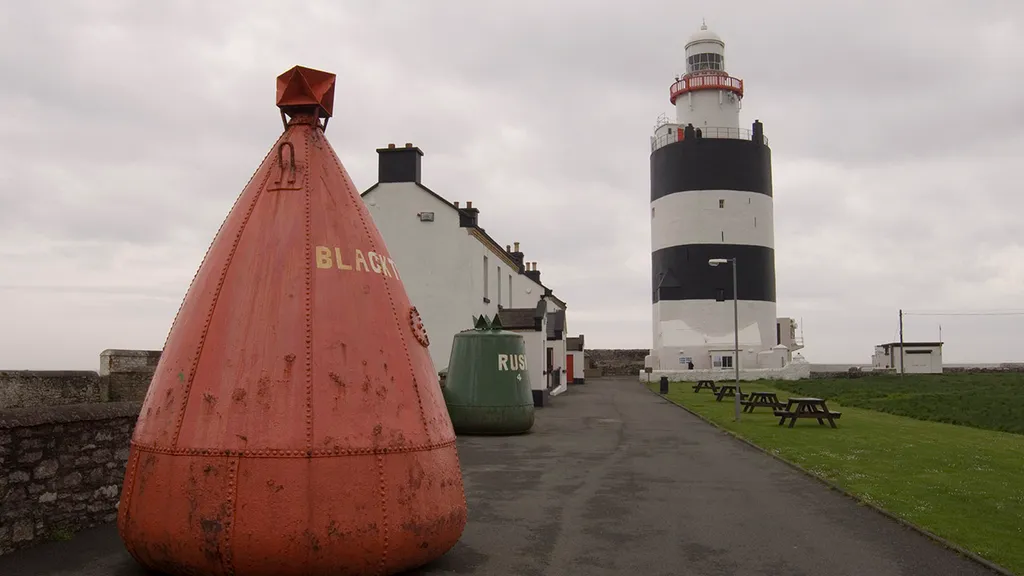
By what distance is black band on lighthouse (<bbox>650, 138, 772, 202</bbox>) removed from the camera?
4750 centimetres

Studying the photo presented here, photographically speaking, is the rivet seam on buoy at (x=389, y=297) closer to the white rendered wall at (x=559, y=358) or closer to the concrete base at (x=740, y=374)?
the white rendered wall at (x=559, y=358)

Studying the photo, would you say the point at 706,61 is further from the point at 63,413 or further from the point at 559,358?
the point at 63,413

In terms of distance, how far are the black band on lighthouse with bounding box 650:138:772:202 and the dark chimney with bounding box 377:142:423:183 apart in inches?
994

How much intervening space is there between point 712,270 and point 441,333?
25.4m

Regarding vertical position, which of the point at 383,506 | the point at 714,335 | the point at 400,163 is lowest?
the point at 383,506

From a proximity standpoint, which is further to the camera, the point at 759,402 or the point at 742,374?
the point at 742,374

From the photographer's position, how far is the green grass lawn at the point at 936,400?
22.9 meters

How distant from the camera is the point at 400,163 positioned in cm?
2703

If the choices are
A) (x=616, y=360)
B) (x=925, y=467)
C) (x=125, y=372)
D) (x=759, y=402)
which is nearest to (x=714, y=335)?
(x=616, y=360)

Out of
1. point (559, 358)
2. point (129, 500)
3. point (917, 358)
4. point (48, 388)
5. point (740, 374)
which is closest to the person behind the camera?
point (129, 500)

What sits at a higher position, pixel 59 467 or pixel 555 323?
pixel 555 323

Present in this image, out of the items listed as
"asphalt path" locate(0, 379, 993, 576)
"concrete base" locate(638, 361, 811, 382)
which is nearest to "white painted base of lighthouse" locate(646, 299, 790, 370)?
"concrete base" locate(638, 361, 811, 382)

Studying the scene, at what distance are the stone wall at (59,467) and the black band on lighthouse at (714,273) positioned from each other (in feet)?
137

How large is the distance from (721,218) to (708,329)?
22.5 feet
